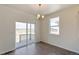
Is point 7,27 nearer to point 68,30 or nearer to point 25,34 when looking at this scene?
point 25,34

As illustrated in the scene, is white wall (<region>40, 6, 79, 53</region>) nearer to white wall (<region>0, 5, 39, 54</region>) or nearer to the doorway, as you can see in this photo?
the doorway

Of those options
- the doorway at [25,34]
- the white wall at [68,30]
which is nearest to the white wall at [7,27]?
the doorway at [25,34]

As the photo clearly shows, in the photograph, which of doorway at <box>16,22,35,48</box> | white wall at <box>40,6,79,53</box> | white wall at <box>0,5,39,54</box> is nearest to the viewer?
white wall at <box>0,5,39,54</box>

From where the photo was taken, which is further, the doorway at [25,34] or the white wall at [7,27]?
the doorway at [25,34]

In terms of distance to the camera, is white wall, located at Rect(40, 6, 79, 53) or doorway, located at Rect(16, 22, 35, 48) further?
doorway, located at Rect(16, 22, 35, 48)

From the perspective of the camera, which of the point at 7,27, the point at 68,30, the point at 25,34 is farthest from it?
the point at 25,34

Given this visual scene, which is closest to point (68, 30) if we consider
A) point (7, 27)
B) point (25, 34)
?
point (25, 34)

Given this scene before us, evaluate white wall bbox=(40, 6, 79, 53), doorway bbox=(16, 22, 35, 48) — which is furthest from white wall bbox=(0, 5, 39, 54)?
white wall bbox=(40, 6, 79, 53)

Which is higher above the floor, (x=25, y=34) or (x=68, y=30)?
(x=68, y=30)

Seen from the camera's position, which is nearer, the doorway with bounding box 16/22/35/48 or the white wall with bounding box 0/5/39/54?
the white wall with bounding box 0/5/39/54

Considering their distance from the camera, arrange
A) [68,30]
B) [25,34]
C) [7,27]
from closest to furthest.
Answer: [7,27], [68,30], [25,34]

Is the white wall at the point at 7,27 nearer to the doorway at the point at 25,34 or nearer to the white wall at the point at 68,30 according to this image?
the doorway at the point at 25,34

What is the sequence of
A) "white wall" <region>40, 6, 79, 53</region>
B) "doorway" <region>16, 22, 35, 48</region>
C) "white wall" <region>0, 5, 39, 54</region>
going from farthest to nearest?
"doorway" <region>16, 22, 35, 48</region>
"white wall" <region>40, 6, 79, 53</region>
"white wall" <region>0, 5, 39, 54</region>
